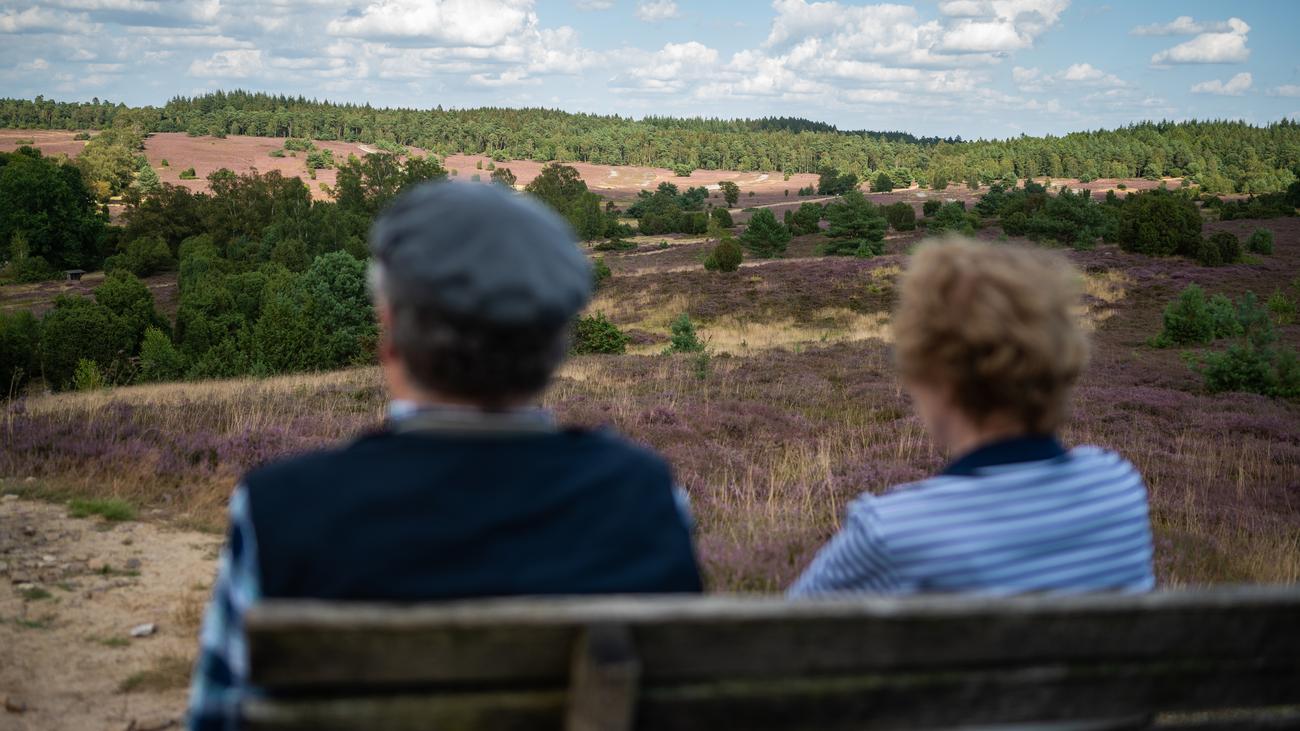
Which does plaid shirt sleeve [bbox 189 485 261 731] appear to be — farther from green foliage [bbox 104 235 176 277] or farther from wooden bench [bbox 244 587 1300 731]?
green foliage [bbox 104 235 176 277]

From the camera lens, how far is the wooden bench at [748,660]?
1.07m

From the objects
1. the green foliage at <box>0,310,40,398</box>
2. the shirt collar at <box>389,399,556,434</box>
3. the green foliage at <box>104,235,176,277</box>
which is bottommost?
the green foliage at <box>0,310,40,398</box>

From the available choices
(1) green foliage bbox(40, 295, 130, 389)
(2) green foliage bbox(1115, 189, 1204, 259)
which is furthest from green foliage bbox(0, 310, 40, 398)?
(2) green foliage bbox(1115, 189, 1204, 259)

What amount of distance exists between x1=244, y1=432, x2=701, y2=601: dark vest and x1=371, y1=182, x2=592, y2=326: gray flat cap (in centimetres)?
21

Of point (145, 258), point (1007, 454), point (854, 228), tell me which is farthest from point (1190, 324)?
point (145, 258)

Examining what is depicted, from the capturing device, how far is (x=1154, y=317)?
2431cm

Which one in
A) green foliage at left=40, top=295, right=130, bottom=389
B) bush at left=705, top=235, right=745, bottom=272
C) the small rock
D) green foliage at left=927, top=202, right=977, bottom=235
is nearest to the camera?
the small rock

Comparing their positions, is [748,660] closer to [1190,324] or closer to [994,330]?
[994,330]

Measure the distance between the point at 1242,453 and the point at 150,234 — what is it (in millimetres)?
60638

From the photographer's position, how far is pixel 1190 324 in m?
19.6

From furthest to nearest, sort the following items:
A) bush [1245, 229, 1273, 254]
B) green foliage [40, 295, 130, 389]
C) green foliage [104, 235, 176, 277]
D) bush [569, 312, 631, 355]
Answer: green foliage [104, 235, 176, 277], bush [1245, 229, 1273, 254], green foliage [40, 295, 130, 389], bush [569, 312, 631, 355]

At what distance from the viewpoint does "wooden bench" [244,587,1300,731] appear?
1070 millimetres

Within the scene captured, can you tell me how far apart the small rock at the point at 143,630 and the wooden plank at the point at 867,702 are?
438cm

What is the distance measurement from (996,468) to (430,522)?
104 centimetres
